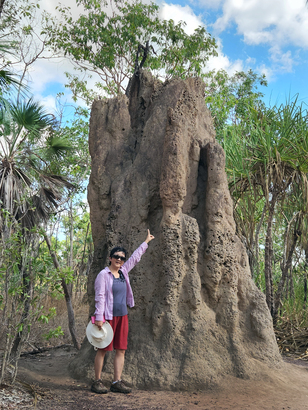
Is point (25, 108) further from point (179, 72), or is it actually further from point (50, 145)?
point (179, 72)

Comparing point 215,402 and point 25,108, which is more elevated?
point 25,108

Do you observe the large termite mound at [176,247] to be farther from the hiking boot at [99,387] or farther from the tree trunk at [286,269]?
the tree trunk at [286,269]

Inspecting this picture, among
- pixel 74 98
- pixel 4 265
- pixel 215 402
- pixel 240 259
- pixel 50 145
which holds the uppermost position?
pixel 74 98

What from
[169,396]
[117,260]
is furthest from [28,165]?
[169,396]

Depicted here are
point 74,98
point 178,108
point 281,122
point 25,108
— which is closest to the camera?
point 178,108

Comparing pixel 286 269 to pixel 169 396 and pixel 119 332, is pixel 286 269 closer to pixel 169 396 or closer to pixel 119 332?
pixel 169 396

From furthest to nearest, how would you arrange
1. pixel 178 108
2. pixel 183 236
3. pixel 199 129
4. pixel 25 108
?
pixel 25 108
pixel 199 129
pixel 178 108
pixel 183 236

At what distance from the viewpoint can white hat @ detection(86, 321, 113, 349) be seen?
3.87m

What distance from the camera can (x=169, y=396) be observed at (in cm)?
398

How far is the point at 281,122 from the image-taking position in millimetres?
7344

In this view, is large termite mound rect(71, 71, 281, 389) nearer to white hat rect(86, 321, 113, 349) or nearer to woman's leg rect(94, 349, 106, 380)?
woman's leg rect(94, 349, 106, 380)

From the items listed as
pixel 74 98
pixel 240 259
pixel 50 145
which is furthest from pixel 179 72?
pixel 240 259

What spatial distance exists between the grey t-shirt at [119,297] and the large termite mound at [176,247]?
18.9 inches

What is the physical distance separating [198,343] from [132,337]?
744mm
